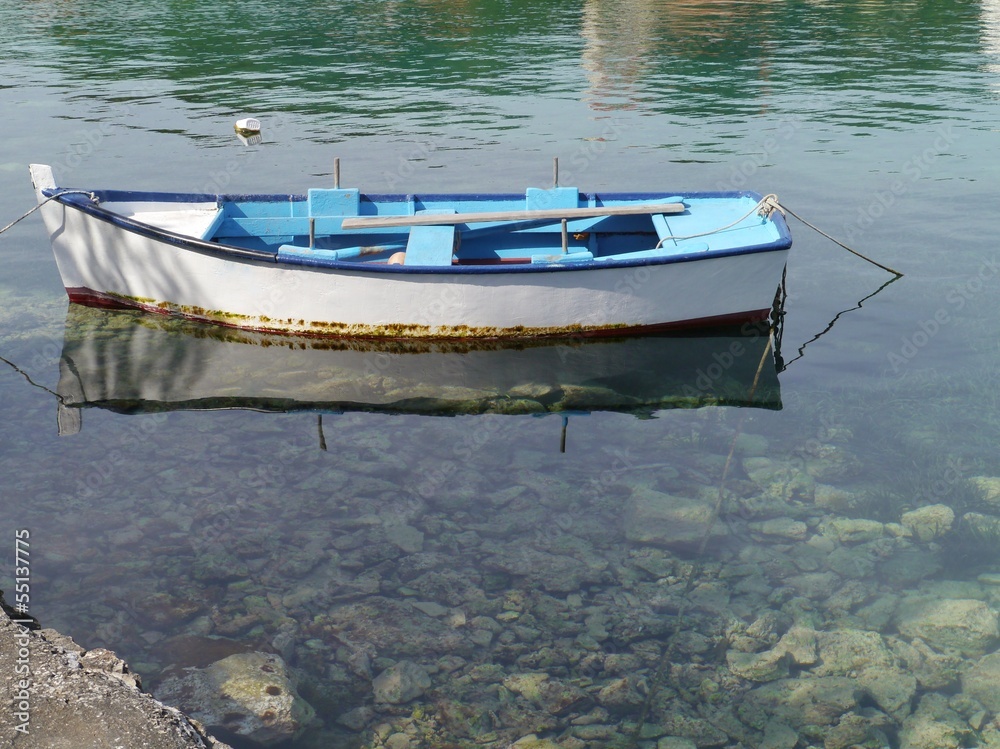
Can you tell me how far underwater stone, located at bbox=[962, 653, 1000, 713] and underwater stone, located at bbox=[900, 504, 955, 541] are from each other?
4.88ft

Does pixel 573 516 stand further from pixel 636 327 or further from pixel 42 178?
pixel 42 178

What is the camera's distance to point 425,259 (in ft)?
37.3

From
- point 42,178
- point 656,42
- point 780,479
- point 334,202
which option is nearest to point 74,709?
point 780,479

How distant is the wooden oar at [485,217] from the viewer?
1170cm

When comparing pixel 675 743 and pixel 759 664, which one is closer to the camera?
pixel 675 743

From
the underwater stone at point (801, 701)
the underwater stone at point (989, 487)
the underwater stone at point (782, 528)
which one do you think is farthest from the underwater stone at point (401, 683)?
the underwater stone at point (989, 487)

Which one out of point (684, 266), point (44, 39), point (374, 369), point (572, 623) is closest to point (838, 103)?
point (684, 266)

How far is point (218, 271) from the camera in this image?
1159 cm

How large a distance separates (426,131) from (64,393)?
1330 cm

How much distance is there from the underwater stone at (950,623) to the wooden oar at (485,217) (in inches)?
249

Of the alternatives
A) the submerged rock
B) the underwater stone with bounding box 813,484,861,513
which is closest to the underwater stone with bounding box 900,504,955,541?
the underwater stone with bounding box 813,484,861,513

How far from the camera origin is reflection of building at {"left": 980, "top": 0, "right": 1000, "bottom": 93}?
90.6ft

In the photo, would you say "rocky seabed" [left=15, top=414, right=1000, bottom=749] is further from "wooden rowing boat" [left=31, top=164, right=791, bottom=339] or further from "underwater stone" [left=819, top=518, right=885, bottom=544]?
"wooden rowing boat" [left=31, top=164, right=791, bottom=339]

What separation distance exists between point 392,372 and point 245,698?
5658 mm
